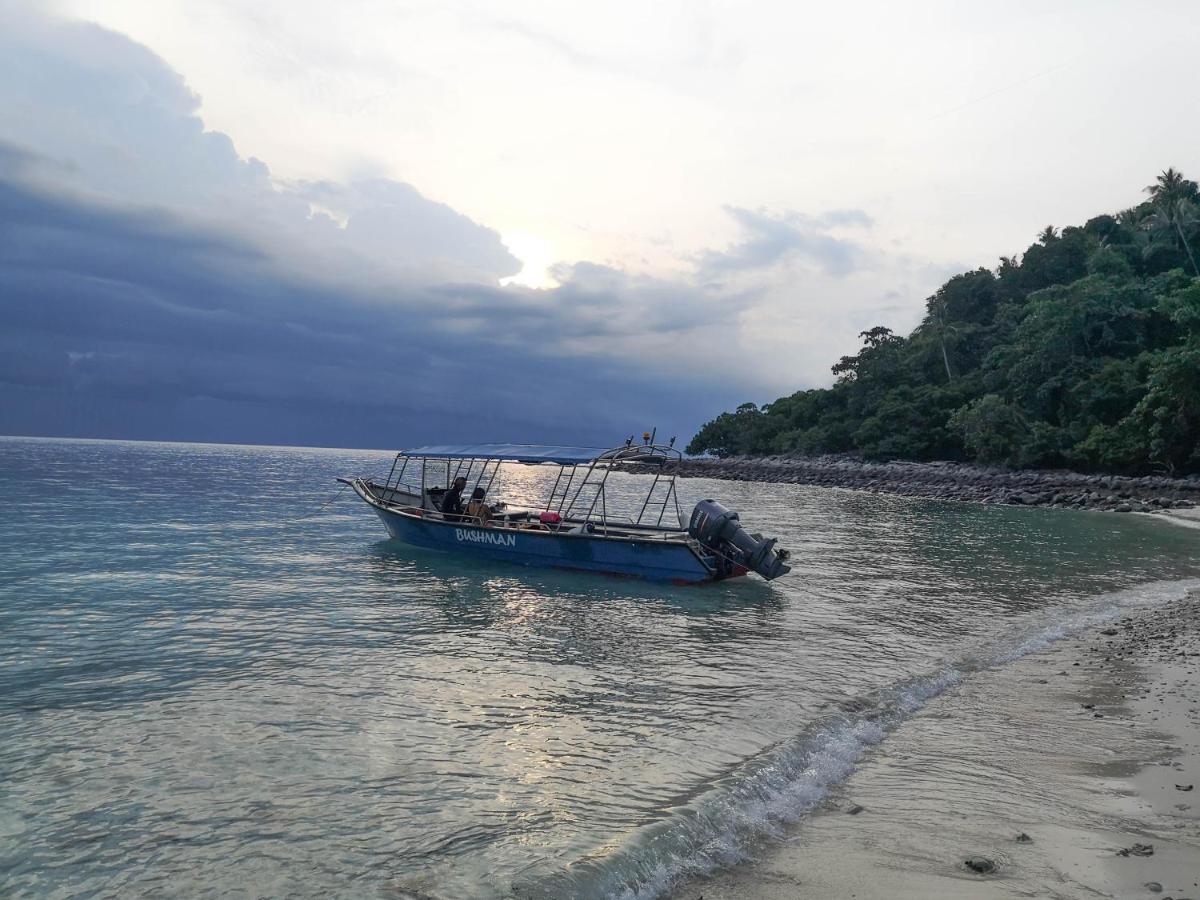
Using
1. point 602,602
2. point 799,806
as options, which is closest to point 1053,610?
point 602,602

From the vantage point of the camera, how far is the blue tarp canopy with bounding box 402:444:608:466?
20.2 metres

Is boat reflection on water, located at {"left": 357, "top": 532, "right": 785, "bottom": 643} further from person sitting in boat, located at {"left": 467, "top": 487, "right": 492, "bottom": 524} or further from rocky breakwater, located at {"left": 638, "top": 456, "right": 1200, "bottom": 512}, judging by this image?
rocky breakwater, located at {"left": 638, "top": 456, "right": 1200, "bottom": 512}

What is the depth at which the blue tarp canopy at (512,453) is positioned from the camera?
20.2 metres

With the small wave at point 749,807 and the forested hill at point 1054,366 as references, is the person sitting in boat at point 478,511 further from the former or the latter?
the forested hill at point 1054,366

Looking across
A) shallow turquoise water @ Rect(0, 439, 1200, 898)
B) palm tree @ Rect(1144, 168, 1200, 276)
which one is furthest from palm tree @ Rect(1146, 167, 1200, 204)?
shallow turquoise water @ Rect(0, 439, 1200, 898)

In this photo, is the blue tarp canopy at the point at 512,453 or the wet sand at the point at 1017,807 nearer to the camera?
the wet sand at the point at 1017,807

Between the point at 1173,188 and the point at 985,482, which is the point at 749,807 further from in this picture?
the point at 1173,188

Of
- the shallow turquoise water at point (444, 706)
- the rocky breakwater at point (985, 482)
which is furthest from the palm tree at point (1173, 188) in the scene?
the shallow turquoise water at point (444, 706)

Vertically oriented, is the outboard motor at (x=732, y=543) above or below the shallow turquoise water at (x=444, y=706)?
above

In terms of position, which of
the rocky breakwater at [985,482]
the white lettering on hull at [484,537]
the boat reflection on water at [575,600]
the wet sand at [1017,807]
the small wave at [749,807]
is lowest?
the boat reflection on water at [575,600]

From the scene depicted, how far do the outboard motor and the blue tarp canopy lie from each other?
10.2ft

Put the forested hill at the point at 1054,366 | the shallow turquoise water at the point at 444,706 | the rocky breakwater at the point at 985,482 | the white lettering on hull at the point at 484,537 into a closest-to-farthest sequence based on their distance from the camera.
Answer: the shallow turquoise water at the point at 444,706
the white lettering on hull at the point at 484,537
the rocky breakwater at the point at 985,482
the forested hill at the point at 1054,366

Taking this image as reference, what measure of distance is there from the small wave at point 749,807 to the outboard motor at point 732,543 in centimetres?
715

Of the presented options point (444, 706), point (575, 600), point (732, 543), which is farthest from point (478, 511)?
point (444, 706)
